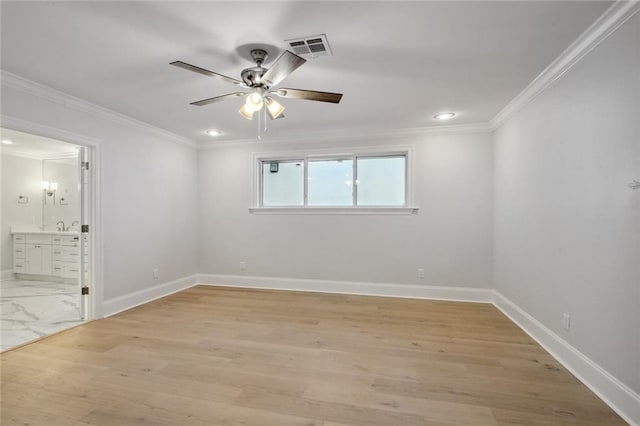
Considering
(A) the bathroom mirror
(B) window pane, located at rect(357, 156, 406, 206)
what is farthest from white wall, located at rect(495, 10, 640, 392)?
(A) the bathroom mirror

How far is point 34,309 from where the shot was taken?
149 inches

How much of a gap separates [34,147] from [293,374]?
254 inches

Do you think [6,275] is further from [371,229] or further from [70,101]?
[371,229]

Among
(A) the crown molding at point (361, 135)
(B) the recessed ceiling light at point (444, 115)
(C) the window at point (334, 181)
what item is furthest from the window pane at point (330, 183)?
(B) the recessed ceiling light at point (444, 115)

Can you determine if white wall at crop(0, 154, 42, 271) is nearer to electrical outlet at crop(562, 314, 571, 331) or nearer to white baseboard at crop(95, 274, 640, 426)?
white baseboard at crop(95, 274, 640, 426)

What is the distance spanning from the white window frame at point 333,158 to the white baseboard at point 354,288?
1105mm

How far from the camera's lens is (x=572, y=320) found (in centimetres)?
229

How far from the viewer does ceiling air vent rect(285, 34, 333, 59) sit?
2043mm

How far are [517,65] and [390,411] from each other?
2.80m

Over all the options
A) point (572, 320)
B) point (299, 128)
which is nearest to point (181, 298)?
point (299, 128)

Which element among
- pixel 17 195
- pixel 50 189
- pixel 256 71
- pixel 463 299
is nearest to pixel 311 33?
pixel 256 71

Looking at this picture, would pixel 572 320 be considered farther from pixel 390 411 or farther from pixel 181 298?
pixel 181 298

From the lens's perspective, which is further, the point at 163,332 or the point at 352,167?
the point at 352,167

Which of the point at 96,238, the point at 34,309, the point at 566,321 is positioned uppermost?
the point at 96,238
